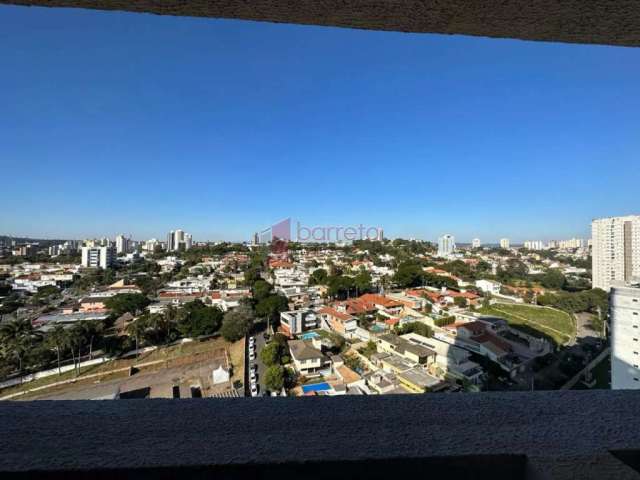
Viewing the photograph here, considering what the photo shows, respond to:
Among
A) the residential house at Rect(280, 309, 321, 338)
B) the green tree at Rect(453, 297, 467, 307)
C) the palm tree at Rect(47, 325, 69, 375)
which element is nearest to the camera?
the palm tree at Rect(47, 325, 69, 375)

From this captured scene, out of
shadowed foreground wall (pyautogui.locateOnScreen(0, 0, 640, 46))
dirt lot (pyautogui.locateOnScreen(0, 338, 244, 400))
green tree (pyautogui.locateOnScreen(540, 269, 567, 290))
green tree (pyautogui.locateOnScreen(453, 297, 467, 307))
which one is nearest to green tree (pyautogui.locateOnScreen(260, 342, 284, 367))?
dirt lot (pyautogui.locateOnScreen(0, 338, 244, 400))

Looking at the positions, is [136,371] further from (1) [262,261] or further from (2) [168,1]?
(1) [262,261]

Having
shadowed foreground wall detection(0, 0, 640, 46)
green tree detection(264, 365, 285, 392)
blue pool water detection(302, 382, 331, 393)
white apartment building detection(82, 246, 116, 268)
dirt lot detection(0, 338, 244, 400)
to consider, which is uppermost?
shadowed foreground wall detection(0, 0, 640, 46)

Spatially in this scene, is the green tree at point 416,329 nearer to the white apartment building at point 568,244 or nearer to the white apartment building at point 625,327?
the white apartment building at point 625,327

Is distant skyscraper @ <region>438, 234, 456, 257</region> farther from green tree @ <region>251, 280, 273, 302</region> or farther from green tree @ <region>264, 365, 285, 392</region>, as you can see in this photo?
green tree @ <region>264, 365, 285, 392</region>

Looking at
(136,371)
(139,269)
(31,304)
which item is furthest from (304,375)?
(139,269)

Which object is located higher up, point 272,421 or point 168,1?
point 168,1
